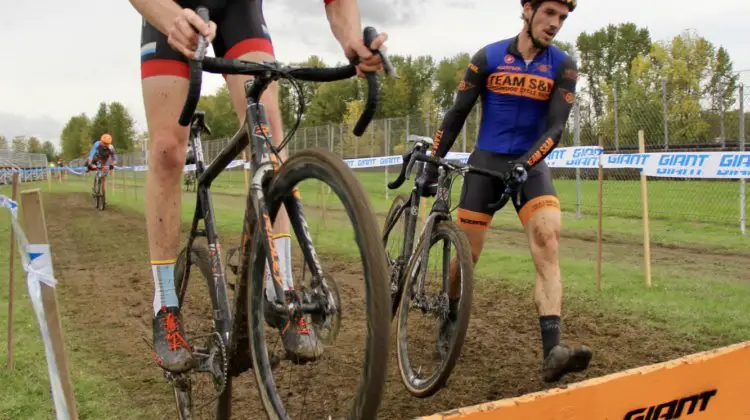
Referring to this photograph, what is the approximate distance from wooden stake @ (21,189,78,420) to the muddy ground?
2.19ft

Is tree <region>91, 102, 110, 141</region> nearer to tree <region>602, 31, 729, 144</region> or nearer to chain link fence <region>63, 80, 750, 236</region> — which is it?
chain link fence <region>63, 80, 750, 236</region>

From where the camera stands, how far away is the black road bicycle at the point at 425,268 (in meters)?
3.55

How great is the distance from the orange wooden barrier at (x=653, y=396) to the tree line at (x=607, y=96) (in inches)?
47.9

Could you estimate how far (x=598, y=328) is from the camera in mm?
5000

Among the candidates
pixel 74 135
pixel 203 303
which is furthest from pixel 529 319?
pixel 74 135

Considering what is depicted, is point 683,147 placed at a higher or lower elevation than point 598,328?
higher

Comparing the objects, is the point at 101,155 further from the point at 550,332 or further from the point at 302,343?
Result: the point at 302,343

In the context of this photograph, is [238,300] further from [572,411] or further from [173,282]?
[572,411]

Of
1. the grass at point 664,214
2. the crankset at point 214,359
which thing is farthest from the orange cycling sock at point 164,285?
the grass at point 664,214

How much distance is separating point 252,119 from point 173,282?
1.03m

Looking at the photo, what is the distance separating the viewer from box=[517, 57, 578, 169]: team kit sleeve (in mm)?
3900

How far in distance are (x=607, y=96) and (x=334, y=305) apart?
20.1m

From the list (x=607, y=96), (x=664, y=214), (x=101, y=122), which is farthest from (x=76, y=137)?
(x=664, y=214)

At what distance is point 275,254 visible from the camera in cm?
209
